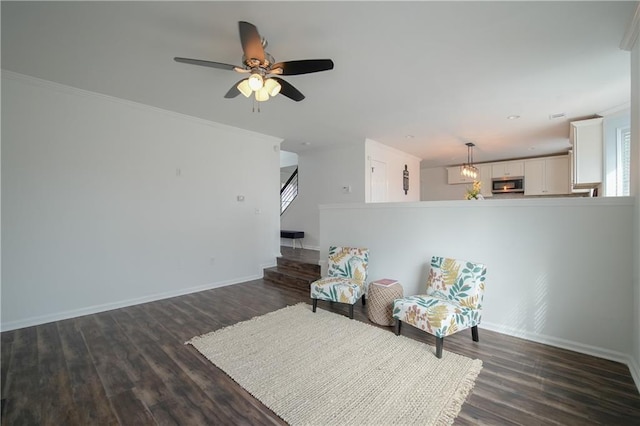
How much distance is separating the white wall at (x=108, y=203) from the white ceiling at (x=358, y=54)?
39 centimetres

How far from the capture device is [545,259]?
270cm

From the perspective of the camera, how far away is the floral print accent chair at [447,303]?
2.42 meters

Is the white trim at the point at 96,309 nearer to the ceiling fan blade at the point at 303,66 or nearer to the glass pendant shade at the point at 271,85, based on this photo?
the glass pendant shade at the point at 271,85

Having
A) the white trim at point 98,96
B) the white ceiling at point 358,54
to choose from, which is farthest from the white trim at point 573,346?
the white trim at point 98,96

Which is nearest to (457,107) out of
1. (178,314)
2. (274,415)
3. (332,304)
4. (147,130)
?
(332,304)

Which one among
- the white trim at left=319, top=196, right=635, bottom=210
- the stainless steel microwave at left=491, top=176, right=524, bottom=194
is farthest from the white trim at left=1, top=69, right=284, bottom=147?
the stainless steel microwave at left=491, top=176, right=524, bottom=194

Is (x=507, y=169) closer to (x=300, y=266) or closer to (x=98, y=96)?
(x=300, y=266)

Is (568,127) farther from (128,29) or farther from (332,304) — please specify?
(128,29)

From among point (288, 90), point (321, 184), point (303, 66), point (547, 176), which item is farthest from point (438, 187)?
point (303, 66)

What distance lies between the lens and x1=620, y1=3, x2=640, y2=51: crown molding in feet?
6.71

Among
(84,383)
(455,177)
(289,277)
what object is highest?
(455,177)

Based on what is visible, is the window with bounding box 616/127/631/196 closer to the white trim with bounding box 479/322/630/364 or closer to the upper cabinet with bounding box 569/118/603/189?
the upper cabinet with bounding box 569/118/603/189

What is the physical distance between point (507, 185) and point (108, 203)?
8.76m

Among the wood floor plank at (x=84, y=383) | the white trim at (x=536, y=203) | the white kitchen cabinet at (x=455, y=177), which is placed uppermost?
the white kitchen cabinet at (x=455, y=177)
